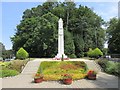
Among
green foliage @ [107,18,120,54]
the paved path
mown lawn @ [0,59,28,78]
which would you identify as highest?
green foliage @ [107,18,120,54]

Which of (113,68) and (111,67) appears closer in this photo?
(113,68)

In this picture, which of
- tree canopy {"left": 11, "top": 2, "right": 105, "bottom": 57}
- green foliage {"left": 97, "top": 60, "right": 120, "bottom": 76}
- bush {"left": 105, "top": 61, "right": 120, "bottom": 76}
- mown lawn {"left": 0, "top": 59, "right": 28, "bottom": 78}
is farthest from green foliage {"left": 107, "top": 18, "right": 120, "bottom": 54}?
mown lawn {"left": 0, "top": 59, "right": 28, "bottom": 78}

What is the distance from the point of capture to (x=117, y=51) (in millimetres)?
58219

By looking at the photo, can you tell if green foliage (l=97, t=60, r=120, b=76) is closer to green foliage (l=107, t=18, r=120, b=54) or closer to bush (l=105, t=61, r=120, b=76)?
bush (l=105, t=61, r=120, b=76)

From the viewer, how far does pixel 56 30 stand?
49.5 metres

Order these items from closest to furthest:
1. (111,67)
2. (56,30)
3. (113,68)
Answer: (113,68) < (111,67) < (56,30)

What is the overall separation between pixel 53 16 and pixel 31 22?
460 centimetres

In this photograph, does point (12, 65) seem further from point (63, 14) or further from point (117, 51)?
point (117, 51)

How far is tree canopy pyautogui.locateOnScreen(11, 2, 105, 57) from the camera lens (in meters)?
49.8

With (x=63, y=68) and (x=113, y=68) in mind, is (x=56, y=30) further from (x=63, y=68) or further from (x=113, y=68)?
(x=113, y=68)

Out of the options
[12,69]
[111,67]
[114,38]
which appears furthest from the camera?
[114,38]

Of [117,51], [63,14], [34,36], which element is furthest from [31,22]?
[117,51]

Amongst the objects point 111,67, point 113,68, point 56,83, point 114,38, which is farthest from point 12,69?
point 114,38

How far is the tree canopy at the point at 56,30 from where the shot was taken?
4981 cm
